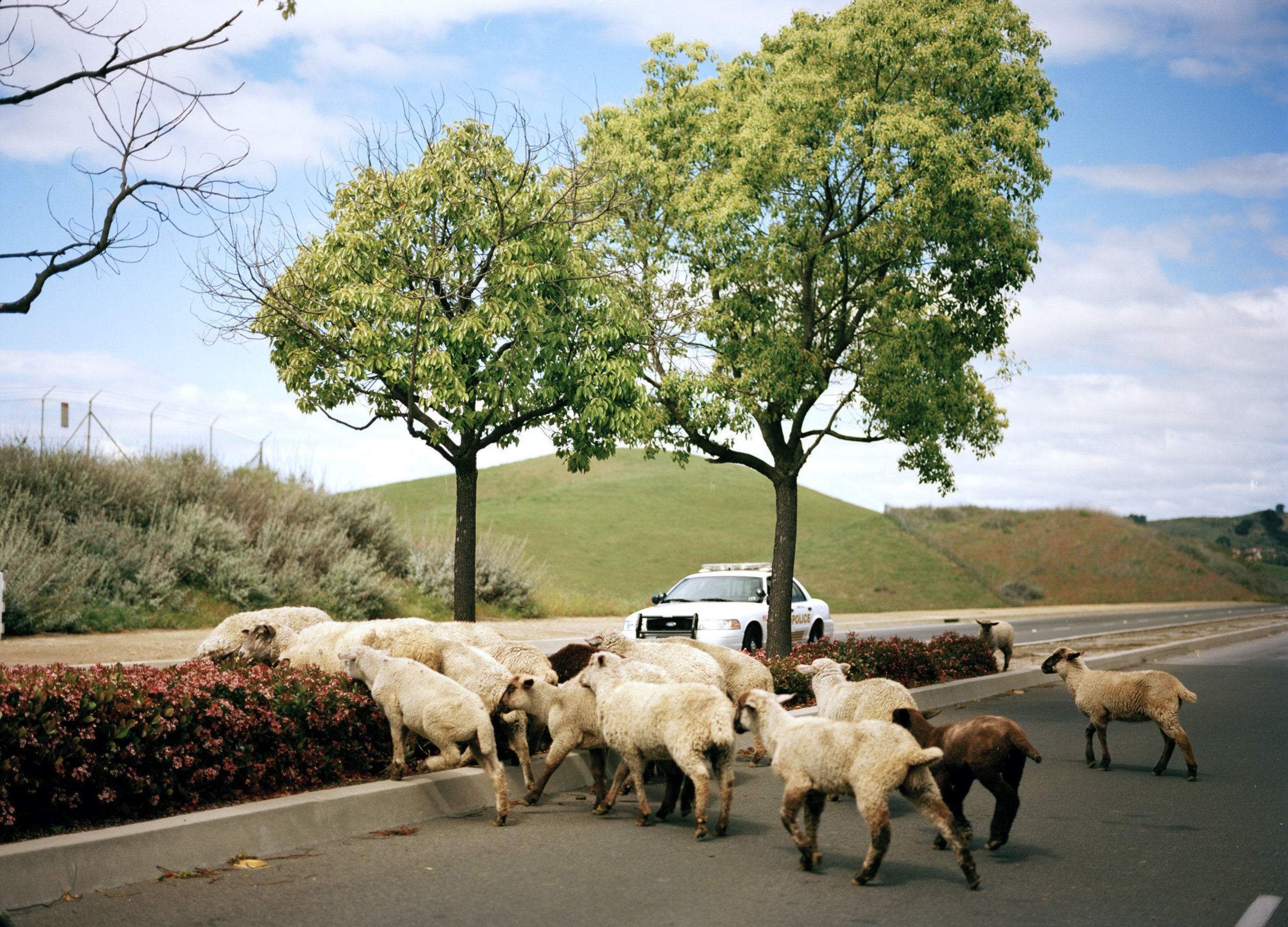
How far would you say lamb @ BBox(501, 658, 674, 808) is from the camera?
7.46 meters

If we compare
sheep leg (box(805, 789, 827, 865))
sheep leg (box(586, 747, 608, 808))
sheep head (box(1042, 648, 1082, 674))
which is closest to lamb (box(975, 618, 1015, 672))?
sheep head (box(1042, 648, 1082, 674))

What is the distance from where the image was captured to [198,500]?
83.3 feet

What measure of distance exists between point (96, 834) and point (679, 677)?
4.39 meters

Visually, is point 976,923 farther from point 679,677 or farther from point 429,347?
point 429,347

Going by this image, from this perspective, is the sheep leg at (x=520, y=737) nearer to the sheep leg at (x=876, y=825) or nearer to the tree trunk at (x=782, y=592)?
the sheep leg at (x=876, y=825)

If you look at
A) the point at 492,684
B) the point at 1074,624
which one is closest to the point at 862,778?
the point at 492,684

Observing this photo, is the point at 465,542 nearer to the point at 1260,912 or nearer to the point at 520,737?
the point at 520,737

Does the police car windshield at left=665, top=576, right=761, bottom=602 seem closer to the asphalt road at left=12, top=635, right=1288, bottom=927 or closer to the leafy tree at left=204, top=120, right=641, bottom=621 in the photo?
the leafy tree at left=204, top=120, right=641, bottom=621

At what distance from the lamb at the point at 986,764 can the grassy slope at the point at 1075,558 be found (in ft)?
197

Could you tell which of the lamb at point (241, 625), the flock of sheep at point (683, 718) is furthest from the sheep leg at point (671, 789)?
the lamb at point (241, 625)

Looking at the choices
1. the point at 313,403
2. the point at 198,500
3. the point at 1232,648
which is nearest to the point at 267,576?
the point at 198,500

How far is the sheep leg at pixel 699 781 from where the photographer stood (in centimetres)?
646

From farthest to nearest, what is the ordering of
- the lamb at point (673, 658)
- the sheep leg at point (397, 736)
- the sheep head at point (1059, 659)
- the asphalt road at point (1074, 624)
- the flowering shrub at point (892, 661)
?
the asphalt road at point (1074, 624), the flowering shrub at point (892, 661), the sheep head at point (1059, 659), the lamb at point (673, 658), the sheep leg at point (397, 736)

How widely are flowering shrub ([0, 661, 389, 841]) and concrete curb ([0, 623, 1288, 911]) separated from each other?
27 cm
